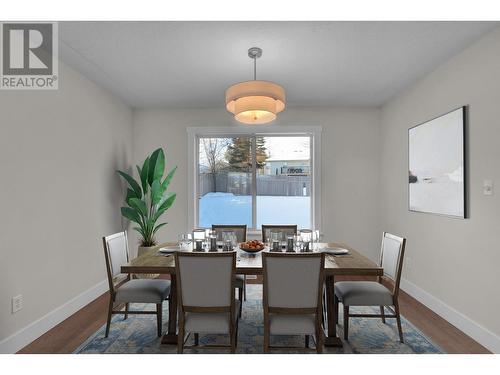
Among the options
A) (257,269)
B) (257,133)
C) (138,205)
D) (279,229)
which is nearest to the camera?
(257,269)

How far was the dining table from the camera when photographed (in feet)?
7.59

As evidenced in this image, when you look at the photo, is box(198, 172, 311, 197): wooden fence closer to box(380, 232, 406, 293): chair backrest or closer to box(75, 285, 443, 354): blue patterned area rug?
box(380, 232, 406, 293): chair backrest

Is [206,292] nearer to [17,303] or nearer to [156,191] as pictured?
[17,303]

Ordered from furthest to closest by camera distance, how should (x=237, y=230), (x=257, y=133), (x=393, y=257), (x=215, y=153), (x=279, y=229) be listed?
1. (x=215, y=153)
2. (x=257, y=133)
3. (x=237, y=230)
4. (x=279, y=229)
5. (x=393, y=257)

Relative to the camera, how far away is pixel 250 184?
16.8 feet

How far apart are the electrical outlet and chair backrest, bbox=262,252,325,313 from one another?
203 cm

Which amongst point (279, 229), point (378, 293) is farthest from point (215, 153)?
point (378, 293)

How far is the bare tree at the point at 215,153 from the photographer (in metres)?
5.12

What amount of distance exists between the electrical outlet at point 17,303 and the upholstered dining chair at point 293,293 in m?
2.02

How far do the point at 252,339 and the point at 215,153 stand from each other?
10.2ft

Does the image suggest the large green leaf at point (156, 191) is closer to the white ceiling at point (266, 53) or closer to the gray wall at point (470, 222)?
the white ceiling at point (266, 53)

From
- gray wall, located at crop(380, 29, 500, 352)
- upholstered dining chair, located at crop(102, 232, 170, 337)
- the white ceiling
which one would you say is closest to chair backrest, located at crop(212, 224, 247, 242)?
upholstered dining chair, located at crop(102, 232, 170, 337)

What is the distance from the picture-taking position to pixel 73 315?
327 cm

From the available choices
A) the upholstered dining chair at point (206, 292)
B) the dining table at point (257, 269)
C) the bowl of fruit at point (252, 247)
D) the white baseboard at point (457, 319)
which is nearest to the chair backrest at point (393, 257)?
the dining table at point (257, 269)
